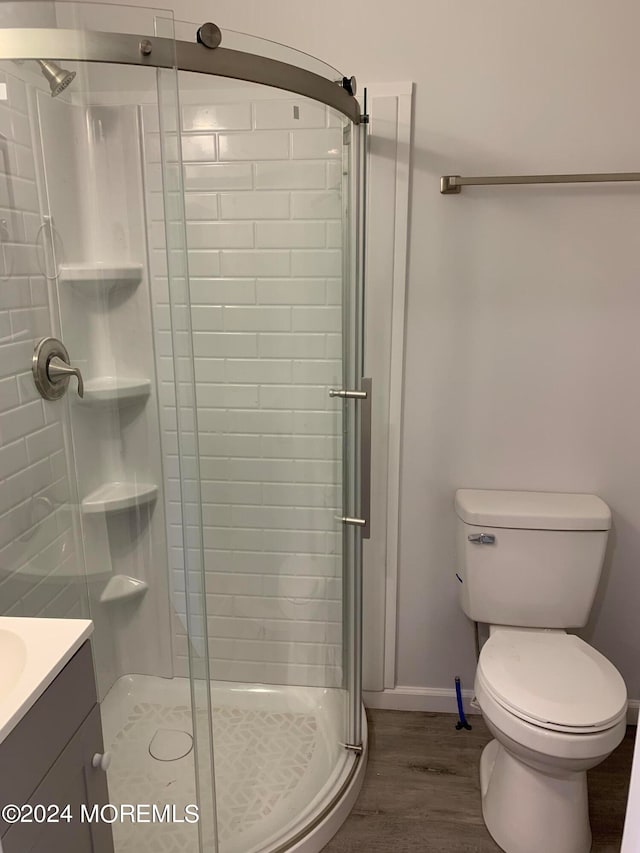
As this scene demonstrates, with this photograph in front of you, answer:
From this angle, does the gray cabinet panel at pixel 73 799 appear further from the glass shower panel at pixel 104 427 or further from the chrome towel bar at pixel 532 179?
the chrome towel bar at pixel 532 179

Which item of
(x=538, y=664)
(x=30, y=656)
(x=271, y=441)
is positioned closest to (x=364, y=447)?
(x=271, y=441)

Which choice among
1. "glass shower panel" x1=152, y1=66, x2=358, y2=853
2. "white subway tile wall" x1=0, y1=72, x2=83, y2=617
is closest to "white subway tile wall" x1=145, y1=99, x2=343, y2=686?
"glass shower panel" x1=152, y1=66, x2=358, y2=853

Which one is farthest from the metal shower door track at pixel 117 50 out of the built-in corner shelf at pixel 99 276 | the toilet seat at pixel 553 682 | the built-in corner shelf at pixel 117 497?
the toilet seat at pixel 553 682

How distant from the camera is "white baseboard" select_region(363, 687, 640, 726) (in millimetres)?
2197

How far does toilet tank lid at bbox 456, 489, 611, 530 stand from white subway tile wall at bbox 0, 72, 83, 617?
1.11 metres

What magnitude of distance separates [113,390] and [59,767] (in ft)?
2.91

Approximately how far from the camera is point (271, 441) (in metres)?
1.91

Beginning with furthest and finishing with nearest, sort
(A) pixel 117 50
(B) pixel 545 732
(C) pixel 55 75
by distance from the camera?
(B) pixel 545 732 → (C) pixel 55 75 → (A) pixel 117 50

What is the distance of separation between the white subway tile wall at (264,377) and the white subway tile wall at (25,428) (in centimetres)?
28

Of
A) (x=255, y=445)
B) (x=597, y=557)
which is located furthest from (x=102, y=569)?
(x=597, y=557)

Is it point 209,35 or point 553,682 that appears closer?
point 209,35

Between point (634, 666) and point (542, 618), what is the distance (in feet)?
1.48

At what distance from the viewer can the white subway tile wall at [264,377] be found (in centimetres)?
165

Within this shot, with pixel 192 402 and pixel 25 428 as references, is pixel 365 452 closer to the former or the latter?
pixel 192 402
